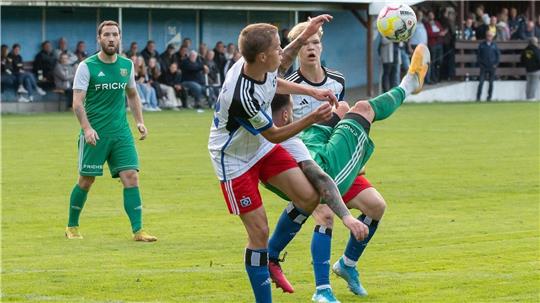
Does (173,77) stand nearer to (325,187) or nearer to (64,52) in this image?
(64,52)

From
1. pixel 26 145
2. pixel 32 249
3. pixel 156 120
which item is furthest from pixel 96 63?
pixel 156 120

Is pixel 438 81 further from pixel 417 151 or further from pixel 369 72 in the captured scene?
pixel 417 151

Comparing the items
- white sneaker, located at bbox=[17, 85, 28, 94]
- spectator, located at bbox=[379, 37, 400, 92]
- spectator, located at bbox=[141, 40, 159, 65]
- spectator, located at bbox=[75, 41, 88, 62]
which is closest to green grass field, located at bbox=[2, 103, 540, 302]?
white sneaker, located at bbox=[17, 85, 28, 94]

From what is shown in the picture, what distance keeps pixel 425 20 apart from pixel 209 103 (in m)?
9.22

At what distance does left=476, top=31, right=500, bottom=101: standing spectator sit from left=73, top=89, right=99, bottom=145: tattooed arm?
1314 inches

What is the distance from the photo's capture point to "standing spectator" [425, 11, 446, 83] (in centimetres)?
4434

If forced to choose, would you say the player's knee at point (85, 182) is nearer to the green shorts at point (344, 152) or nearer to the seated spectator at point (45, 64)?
the green shorts at point (344, 152)

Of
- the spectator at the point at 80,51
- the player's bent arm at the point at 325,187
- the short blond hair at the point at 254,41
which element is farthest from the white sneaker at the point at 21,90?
the short blond hair at the point at 254,41

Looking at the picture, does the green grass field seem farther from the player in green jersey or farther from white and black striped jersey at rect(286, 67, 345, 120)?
white and black striped jersey at rect(286, 67, 345, 120)

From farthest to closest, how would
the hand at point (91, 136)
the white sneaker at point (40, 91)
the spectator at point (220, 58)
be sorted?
the spectator at point (220, 58) → the white sneaker at point (40, 91) → the hand at point (91, 136)

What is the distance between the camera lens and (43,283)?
10062mm

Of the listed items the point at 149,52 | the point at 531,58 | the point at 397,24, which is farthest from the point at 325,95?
the point at 531,58

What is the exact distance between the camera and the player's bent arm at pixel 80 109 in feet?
42.0

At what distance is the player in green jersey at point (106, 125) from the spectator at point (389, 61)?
2987 cm
